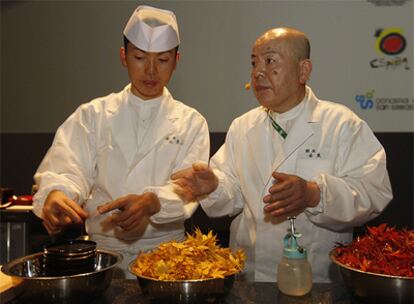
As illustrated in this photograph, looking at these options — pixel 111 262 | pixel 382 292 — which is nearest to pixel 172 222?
pixel 111 262

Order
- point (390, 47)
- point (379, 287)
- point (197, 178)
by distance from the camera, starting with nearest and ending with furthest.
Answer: point (379, 287), point (197, 178), point (390, 47)

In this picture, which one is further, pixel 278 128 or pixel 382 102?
pixel 382 102

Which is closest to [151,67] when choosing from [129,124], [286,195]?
[129,124]

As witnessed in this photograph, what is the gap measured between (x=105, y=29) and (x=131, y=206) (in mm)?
2293

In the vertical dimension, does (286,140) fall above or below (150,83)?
below

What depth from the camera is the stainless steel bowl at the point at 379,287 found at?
1.09 metres

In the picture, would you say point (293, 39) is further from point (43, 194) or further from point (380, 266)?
point (43, 194)

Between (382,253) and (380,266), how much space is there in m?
0.05

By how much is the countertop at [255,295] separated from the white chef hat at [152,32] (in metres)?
0.99

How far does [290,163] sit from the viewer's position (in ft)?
6.13

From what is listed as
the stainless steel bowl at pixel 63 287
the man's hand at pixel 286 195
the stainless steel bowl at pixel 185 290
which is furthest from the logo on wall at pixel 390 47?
the stainless steel bowl at pixel 63 287

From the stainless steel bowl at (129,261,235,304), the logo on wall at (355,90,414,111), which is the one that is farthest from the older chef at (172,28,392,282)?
the logo on wall at (355,90,414,111)

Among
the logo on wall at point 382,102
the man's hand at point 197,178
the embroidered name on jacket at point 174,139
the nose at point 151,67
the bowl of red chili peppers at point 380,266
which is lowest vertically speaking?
the bowl of red chili peppers at point 380,266

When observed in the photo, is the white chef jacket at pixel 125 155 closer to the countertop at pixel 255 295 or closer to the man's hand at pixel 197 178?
the man's hand at pixel 197 178
